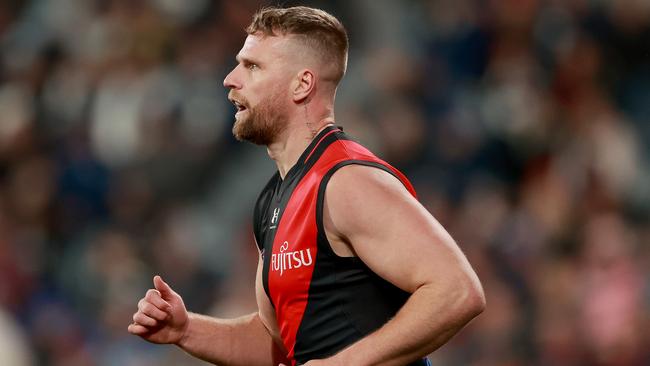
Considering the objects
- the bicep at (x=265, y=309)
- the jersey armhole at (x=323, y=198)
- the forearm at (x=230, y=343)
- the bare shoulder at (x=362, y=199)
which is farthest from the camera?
the forearm at (x=230, y=343)

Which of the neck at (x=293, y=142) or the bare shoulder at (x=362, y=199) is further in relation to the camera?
the neck at (x=293, y=142)

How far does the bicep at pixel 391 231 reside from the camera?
11.9 ft

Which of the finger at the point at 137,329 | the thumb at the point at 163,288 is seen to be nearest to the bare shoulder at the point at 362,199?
the thumb at the point at 163,288

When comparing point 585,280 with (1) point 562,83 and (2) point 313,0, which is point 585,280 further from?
(2) point 313,0

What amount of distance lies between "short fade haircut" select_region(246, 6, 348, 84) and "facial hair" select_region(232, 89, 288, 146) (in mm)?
217

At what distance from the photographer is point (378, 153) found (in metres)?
8.46

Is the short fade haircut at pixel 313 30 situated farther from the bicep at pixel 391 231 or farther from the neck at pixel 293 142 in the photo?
the bicep at pixel 391 231

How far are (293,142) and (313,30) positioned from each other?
420 mm

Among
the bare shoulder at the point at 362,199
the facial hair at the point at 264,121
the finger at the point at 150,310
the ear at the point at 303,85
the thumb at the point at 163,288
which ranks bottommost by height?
the finger at the point at 150,310

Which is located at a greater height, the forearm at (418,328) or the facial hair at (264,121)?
the facial hair at (264,121)

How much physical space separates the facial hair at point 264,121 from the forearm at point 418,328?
0.98 meters

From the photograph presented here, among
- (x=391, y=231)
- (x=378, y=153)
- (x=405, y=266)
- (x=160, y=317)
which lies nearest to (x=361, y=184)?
(x=391, y=231)

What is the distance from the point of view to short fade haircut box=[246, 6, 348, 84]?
14.0ft

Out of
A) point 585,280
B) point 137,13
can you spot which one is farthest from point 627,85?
point 137,13
